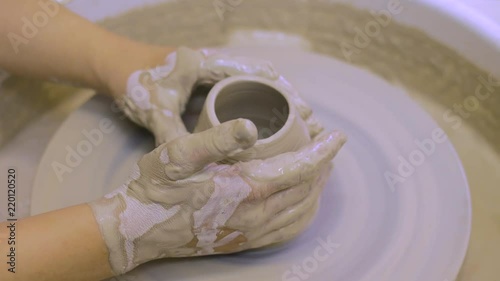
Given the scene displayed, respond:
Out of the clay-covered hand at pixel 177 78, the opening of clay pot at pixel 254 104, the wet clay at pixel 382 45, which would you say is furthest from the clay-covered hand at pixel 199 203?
the wet clay at pixel 382 45

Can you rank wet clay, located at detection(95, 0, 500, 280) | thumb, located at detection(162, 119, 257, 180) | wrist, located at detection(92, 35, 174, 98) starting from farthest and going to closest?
wet clay, located at detection(95, 0, 500, 280) < wrist, located at detection(92, 35, 174, 98) < thumb, located at detection(162, 119, 257, 180)

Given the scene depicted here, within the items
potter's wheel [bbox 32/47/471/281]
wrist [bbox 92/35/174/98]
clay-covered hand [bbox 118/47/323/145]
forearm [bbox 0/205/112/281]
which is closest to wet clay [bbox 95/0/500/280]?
potter's wheel [bbox 32/47/471/281]

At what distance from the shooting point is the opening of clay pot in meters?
1.17

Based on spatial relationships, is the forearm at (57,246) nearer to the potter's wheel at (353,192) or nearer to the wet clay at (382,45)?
the potter's wheel at (353,192)

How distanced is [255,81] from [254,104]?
2.4 inches

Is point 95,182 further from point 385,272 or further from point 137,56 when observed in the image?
point 385,272

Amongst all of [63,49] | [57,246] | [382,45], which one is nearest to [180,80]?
[63,49]

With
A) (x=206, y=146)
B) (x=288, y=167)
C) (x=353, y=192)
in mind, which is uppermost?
(x=206, y=146)

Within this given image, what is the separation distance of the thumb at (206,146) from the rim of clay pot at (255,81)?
168mm

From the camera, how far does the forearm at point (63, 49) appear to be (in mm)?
1306

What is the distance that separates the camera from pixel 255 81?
1.17 m

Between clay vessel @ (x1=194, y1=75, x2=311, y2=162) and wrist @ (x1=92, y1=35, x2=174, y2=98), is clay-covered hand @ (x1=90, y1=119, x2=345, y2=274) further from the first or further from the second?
wrist @ (x1=92, y1=35, x2=174, y2=98)

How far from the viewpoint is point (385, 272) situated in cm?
109

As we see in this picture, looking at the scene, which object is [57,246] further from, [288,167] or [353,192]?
[353,192]
